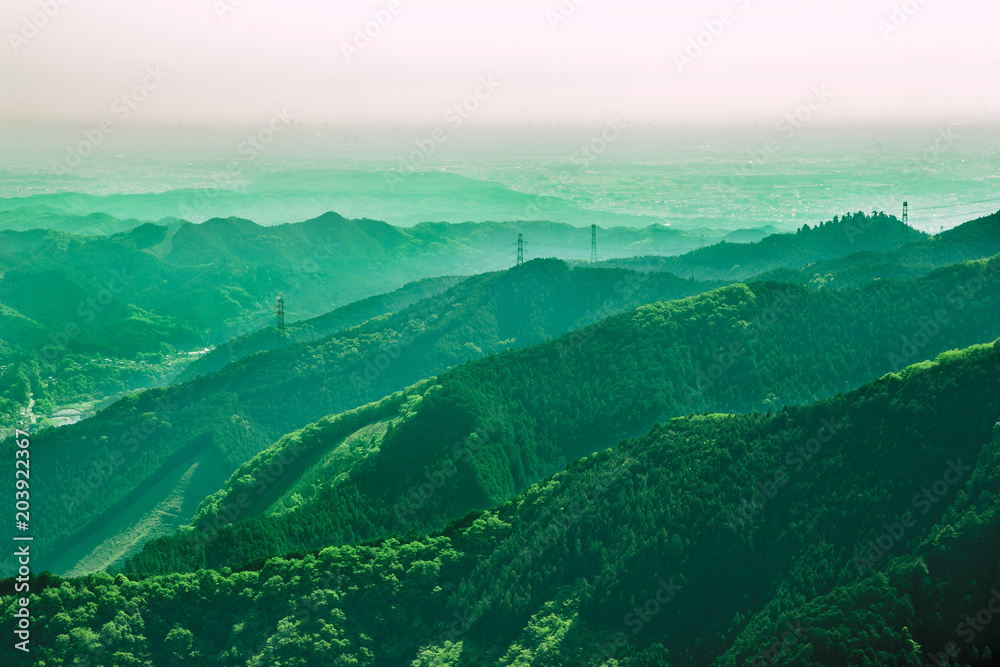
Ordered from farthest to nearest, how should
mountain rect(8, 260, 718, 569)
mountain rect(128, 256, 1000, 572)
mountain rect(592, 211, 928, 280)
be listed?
mountain rect(592, 211, 928, 280) → mountain rect(8, 260, 718, 569) → mountain rect(128, 256, 1000, 572)

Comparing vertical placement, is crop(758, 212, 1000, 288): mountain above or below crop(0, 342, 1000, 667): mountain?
above

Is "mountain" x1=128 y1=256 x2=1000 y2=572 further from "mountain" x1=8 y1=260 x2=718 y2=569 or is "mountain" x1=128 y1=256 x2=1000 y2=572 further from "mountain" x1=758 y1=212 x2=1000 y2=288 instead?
"mountain" x1=8 y1=260 x2=718 y2=569

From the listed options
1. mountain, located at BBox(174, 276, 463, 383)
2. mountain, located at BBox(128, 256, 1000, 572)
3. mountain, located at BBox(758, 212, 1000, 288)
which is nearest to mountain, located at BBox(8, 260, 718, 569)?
mountain, located at BBox(174, 276, 463, 383)

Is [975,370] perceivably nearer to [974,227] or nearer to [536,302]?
[974,227]

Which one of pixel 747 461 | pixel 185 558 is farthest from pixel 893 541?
pixel 185 558

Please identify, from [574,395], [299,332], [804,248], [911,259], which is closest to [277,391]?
[299,332]

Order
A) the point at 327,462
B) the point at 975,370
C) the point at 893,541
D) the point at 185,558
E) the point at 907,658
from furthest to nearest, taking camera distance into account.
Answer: the point at 327,462
the point at 185,558
the point at 975,370
the point at 893,541
the point at 907,658
